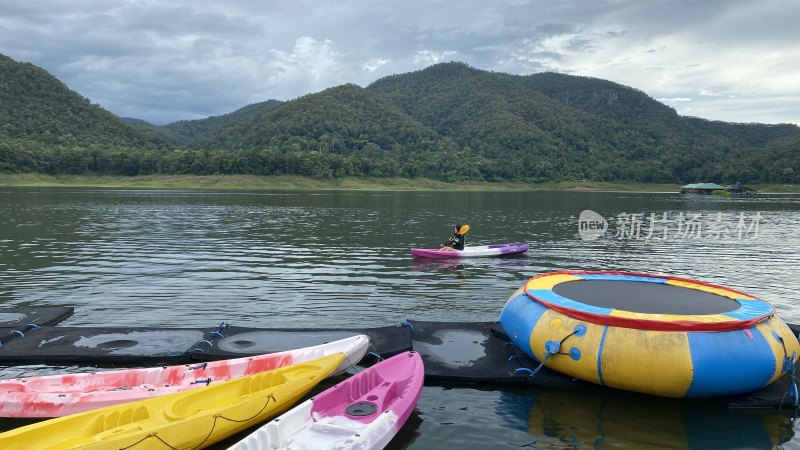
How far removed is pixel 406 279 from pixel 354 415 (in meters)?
13.7

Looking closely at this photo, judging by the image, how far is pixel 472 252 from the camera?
90.7ft

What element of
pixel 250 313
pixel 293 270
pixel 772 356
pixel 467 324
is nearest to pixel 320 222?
pixel 293 270

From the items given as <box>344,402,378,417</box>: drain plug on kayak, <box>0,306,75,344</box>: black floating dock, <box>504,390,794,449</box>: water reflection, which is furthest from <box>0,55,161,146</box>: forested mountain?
<box>504,390,794,449</box>: water reflection

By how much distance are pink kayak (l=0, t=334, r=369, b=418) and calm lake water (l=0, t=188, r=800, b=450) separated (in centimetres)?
230

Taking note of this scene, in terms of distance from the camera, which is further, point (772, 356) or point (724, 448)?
point (772, 356)

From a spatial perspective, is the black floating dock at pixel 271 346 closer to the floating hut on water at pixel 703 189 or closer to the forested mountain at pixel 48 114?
the floating hut on water at pixel 703 189

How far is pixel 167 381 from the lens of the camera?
10.2 metres

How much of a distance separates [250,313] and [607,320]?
37.6ft

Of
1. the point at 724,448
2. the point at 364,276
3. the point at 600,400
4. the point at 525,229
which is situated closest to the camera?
the point at 724,448

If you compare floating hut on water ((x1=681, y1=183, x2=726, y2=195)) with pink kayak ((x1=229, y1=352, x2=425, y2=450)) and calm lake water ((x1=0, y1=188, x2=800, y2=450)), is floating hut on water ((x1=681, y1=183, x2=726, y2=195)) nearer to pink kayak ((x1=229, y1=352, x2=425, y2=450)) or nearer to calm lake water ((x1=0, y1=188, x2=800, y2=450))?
calm lake water ((x1=0, y1=188, x2=800, y2=450))

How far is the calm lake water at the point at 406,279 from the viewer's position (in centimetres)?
948

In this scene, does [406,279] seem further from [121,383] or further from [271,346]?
[121,383]

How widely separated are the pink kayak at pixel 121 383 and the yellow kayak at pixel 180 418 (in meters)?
0.96

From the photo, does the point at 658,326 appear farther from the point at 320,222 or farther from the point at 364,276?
the point at 320,222
